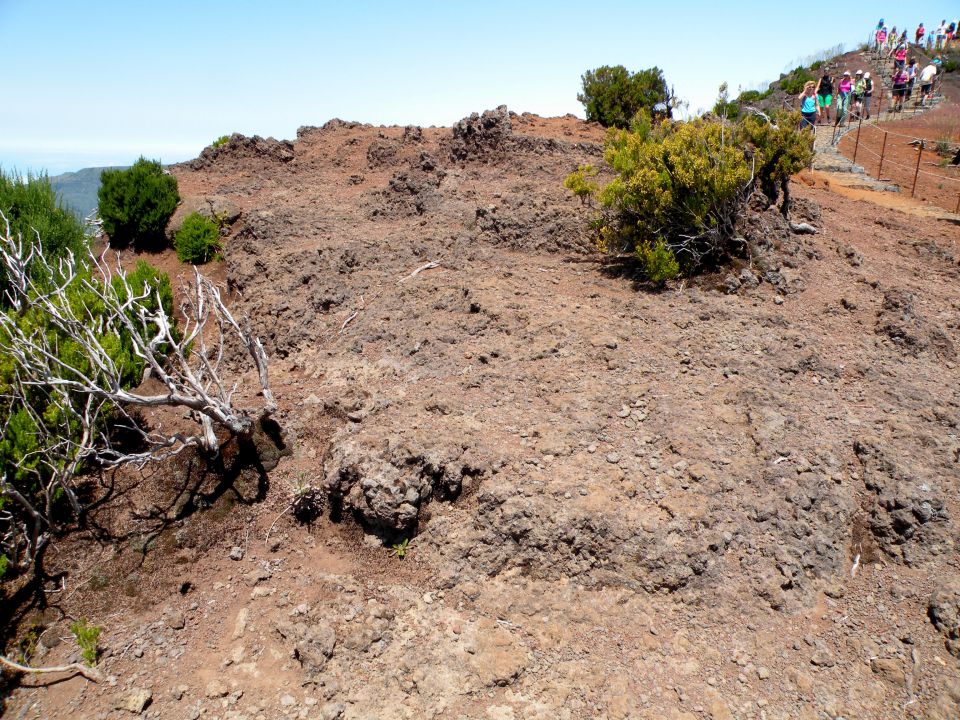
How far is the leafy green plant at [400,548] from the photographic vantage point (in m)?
4.84

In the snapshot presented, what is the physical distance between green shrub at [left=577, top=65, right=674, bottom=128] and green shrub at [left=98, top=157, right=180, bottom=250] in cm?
865

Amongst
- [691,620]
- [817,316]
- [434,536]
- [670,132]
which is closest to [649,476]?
[691,620]

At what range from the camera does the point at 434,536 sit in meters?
4.85

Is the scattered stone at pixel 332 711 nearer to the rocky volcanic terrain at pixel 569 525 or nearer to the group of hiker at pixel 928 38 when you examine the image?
the rocky volcanic terrain at pixel 569 525

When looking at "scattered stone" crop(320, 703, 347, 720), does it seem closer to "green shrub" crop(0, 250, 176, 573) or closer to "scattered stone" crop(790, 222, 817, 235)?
"green shrub" crop(0, 250, 176, 573)

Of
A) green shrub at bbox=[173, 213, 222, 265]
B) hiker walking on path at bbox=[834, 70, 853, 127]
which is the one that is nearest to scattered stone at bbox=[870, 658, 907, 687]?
green shrub at bbox=[173, 213, 222, 265]

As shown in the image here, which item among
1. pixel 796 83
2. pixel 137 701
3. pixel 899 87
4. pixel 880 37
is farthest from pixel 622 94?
pixel 880 37

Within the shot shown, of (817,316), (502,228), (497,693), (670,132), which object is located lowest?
(497,693)

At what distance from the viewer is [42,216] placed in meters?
9.21

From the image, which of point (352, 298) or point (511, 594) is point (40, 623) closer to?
point (511, 594)

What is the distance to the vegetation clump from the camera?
7398 mm

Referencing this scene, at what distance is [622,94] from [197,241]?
9.10m

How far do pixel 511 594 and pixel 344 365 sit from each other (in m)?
3.10

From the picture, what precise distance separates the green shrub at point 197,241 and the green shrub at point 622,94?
823 cm
